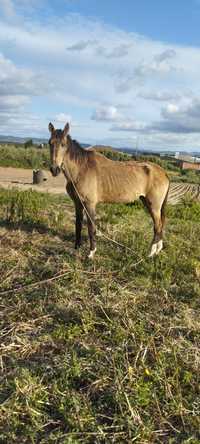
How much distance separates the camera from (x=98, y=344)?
3.70m

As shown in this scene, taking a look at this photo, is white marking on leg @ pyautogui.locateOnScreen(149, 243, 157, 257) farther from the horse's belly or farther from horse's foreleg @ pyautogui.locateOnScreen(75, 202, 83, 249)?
horse's foreleg @ pyautogui.locateOnScreen(75, 202, 83, 249)

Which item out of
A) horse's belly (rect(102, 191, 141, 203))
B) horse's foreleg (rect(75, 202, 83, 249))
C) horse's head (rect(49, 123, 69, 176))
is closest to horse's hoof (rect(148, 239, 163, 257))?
horse's belly (rect(102, 191, 141, 203))

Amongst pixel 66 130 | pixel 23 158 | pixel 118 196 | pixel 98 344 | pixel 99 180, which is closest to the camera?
pixel 98 344

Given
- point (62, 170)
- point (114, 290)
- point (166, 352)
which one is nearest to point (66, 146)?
point (62, 170)

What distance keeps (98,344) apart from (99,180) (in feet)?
9.66

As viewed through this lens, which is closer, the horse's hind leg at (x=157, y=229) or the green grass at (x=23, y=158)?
the horse's hind leg at (x=157, y=229)

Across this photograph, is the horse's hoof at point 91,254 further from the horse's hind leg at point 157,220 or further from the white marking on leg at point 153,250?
the horse's hind leg at point 157,220

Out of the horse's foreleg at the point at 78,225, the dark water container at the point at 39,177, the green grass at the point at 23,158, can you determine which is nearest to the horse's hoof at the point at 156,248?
the horse's foreleg at the point at 78,225

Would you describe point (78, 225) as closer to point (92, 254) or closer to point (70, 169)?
point (92, 254)

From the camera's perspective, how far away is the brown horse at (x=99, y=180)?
569 centimetres

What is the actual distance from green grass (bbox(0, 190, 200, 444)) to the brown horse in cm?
50

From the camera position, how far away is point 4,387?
3.16m

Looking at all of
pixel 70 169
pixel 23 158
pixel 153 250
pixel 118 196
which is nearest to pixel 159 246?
pixel 153 250

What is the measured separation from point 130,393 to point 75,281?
1887mm
